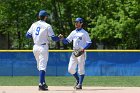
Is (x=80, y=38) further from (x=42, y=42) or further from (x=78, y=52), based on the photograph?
(x=42, y=42)

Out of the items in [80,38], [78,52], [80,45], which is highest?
[80,38]

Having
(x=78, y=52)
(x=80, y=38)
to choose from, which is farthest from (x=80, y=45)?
(x=78, y=52)

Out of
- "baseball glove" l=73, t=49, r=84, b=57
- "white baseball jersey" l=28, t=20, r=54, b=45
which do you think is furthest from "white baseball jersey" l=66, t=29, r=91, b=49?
"white baseball jersey" l=28, t=20, r=54, b=45

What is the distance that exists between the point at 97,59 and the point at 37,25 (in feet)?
30.8

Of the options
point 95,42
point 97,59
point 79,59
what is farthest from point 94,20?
point 79,59

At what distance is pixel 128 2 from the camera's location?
31109 millimetres

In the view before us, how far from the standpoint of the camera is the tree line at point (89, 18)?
101ft

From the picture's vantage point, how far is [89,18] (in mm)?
34219

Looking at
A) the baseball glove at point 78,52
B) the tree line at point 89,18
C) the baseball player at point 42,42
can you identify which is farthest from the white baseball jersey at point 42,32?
the tree line at point 89,18

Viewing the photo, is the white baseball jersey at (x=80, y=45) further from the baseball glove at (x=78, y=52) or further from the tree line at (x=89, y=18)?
the tree line at (x=89, y=18)

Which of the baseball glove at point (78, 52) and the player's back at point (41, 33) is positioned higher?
the player's back at point (41, 33)

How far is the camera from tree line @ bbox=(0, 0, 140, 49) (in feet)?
101

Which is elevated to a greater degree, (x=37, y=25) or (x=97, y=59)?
(x=37, y=25)

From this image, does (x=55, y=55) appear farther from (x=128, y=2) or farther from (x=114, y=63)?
(x=128, y=2)
